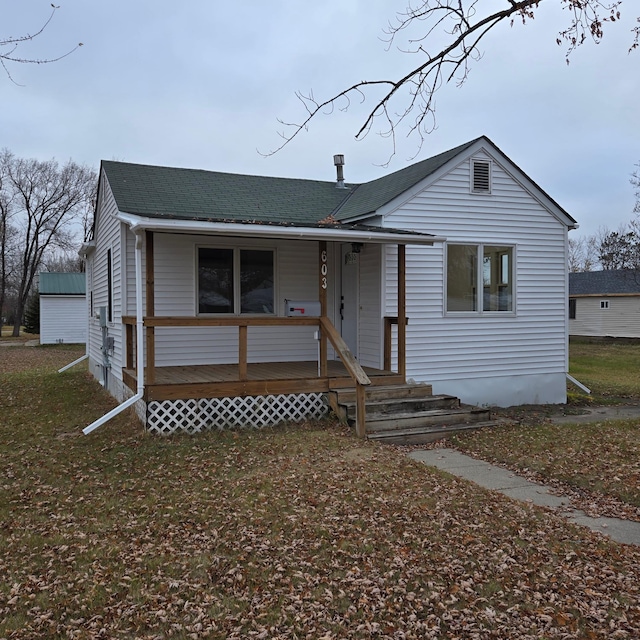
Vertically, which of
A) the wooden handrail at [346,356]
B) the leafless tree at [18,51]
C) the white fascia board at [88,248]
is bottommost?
the wooden handrail at [346,356]

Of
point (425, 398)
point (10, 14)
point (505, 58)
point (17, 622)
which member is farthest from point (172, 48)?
point (17, 622)

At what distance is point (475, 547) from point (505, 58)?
4282 mm

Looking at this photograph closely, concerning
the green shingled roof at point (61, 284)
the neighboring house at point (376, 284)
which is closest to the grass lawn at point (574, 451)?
the neighboring house at point (376, 284)

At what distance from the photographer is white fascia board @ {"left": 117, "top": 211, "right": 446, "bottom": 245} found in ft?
25.0

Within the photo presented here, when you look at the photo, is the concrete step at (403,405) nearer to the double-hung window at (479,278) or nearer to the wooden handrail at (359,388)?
the wooden handrail at (359,388)

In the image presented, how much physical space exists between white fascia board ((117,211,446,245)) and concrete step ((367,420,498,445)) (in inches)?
110

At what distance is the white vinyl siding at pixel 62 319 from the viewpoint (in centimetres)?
2886

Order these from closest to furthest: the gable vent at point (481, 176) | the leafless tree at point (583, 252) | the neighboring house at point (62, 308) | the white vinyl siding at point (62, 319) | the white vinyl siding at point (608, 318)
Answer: the gable vent at point (481, 176) < the neighboring house at point (62, 308) < the white vinyl siding at point (62, 319) < the white vinyl siding at point (608, 318) < the leafless tree at point (583, 252)

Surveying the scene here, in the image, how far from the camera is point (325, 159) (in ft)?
49.0

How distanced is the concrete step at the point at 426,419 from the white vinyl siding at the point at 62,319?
24.2m

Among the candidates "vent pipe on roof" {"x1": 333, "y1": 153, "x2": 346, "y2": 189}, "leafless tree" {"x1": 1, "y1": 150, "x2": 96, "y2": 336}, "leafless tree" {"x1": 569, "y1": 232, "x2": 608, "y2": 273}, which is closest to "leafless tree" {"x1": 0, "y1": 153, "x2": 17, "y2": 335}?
"leafless tree" {"x1": 1, "y1": 150, "x2": 96, "y2": 336}

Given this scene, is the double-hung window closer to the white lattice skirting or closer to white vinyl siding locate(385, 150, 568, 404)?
white vinyl siding locate(385, 150, 568, 404)

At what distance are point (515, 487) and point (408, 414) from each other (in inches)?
100

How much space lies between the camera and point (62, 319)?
2933cm
